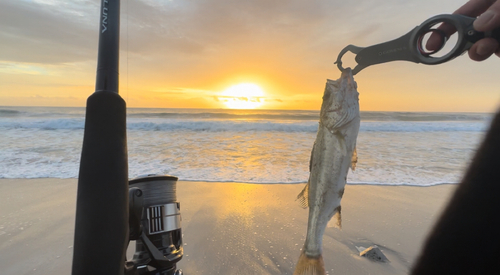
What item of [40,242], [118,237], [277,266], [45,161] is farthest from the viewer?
[45,161]

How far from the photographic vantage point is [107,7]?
1.45m

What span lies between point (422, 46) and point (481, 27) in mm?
251

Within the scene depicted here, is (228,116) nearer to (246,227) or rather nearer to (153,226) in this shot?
(246,227)

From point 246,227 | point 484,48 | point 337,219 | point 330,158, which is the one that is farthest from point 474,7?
point 246,227

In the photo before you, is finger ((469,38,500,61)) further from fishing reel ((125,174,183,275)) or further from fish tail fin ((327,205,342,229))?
fishing reel ((125,174,183,275))

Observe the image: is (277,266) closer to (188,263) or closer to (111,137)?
(188,263)

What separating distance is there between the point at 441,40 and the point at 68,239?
14.1 ft

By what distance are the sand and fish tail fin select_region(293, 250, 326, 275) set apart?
1177 mm

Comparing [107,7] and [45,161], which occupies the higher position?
[107,7]

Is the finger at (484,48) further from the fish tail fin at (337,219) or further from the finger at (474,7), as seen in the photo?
the fish tail fin at (337,219)

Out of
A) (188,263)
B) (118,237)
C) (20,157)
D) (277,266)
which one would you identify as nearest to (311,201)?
(118,237)

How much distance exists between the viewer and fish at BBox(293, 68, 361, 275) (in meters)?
1.69

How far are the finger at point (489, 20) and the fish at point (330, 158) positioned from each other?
0.62 meters

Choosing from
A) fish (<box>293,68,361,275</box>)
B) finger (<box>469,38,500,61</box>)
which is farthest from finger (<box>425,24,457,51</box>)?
fish (<box>293,68,361,275</box>)
